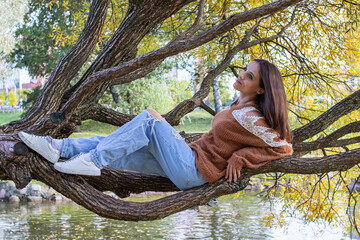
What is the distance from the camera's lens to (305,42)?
6016 mm

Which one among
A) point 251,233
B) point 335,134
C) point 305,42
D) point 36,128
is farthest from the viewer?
point 251,233

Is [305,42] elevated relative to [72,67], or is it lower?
elevated

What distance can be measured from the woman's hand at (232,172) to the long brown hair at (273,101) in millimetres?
338

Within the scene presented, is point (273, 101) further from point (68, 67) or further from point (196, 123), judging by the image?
point (196, 123)

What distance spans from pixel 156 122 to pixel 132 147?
22 centimetres

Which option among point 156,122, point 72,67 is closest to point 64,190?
point 156,122

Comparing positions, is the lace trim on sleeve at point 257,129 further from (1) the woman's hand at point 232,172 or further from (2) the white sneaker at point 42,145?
(2) the white sneaker at point 42,145

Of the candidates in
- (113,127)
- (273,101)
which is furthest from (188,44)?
(113,127)

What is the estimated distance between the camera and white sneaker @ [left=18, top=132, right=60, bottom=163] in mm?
2758

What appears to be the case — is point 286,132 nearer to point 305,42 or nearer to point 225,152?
point 225,152

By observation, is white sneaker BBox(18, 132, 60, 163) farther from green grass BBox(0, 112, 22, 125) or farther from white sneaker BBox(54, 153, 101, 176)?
green grass BBox(0, 112, 22, 125)

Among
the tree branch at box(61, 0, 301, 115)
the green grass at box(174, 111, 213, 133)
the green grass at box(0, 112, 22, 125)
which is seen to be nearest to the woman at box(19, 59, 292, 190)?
the tree branch at box(61, 0, 301, 115)

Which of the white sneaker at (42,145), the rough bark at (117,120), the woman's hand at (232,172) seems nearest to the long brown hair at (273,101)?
the rough bark at (117,120)

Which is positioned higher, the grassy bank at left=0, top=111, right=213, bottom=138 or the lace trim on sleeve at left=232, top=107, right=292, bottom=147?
the grassy bank at left=0, top=111, right=213, bottom=138
